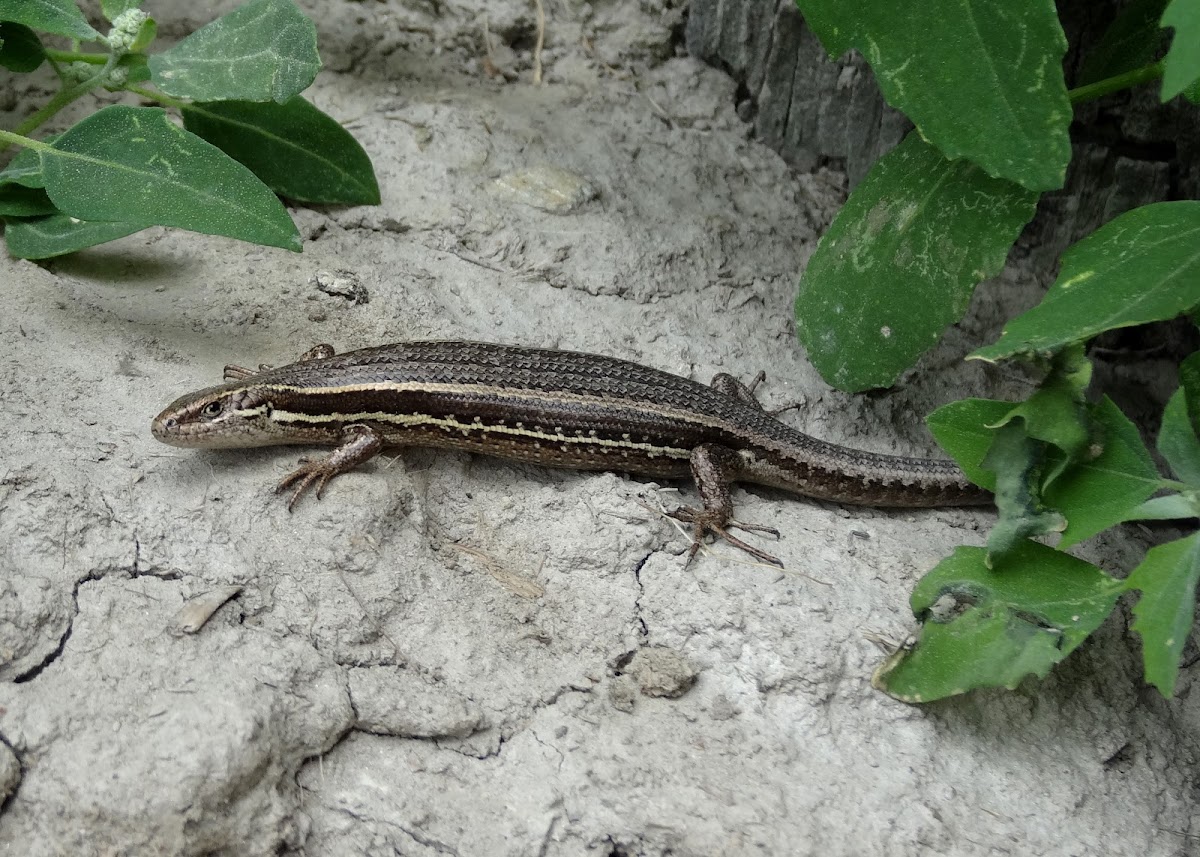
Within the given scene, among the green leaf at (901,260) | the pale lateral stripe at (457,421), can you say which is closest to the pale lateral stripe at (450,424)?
the pale lateral stripe at (457,421)

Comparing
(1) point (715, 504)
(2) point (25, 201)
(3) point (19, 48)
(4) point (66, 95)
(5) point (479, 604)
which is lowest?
(5) point (479, 604)

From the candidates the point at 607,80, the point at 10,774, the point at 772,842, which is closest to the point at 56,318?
the point at 10,774

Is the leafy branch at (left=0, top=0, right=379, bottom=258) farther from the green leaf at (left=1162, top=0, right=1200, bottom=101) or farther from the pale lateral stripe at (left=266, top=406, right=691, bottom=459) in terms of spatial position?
the green leaf at (left=1162, top=0, right=1200, bottom=101)

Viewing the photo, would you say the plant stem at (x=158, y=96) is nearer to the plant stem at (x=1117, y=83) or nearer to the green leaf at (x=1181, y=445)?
the plant stem at (x=1117, y=83)

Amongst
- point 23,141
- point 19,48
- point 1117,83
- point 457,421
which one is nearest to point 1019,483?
point 1117,83

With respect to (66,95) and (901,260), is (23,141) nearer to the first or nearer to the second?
(66,95)

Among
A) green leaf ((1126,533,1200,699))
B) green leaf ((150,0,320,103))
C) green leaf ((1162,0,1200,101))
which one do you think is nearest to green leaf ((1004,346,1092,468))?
green leaf ((1126,533,1200,699))

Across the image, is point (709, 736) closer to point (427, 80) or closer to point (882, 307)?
point (882, 307)
